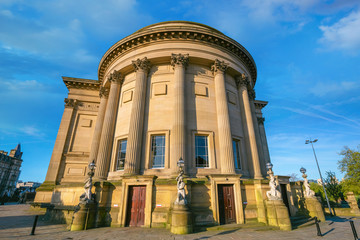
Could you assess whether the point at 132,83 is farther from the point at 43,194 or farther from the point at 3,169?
the point at 3,169

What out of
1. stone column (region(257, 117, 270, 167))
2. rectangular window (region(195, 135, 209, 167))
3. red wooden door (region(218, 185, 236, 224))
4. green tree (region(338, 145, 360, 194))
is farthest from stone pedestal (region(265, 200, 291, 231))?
green tree (region(338, 145, 360, 194))

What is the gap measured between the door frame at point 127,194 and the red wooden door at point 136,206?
0.93 feet

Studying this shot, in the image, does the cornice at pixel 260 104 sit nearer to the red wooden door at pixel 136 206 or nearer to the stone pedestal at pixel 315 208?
the stone pedestal at pixel 315 208

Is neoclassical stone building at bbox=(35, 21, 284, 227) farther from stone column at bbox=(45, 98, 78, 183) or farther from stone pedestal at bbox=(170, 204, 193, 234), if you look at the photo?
stone pedestal at bbox=(170, 204, 193, 234)

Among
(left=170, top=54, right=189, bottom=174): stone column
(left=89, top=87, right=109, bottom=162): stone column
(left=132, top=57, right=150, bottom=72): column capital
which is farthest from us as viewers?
(left=89, top=87, right=109, bottom=162): stone column

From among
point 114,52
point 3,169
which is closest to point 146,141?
point 114,52

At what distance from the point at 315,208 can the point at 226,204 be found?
8148 millimetres

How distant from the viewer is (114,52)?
20.7 m

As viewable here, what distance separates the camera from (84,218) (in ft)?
35.9

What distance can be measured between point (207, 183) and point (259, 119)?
2253 centimetres

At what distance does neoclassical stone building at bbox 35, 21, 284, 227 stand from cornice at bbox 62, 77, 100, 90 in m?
3.56

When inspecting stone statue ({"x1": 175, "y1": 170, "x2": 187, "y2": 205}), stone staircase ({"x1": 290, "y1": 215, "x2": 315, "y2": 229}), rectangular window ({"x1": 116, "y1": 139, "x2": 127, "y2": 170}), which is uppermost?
rectangular window ({"x1": 116, "y1": 139, "x2": 127, "y2": 170})

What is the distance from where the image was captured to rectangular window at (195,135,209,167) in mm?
15070

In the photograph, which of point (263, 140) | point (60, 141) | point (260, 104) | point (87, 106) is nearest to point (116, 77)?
point (87, 106)
